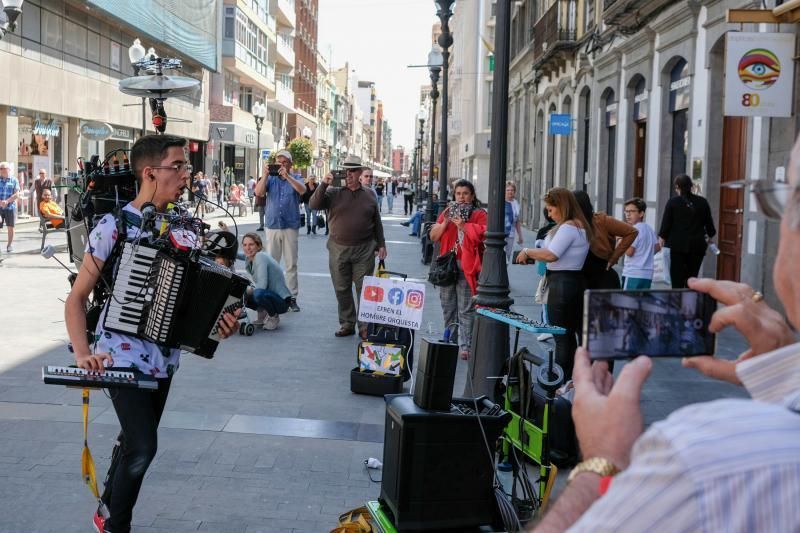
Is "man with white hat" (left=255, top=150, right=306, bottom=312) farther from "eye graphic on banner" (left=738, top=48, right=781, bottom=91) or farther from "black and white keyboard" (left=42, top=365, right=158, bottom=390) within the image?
"black and white keyboard" (left=42, top=365, right=158, bottom=390)

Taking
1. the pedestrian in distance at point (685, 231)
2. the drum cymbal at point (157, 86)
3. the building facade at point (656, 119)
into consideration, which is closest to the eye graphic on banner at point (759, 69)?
the building facade at point (656, 119)

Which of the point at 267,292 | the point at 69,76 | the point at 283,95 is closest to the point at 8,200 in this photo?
the point at 267,292

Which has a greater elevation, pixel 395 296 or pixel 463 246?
pixel 463 246

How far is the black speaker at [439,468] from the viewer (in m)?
4.26

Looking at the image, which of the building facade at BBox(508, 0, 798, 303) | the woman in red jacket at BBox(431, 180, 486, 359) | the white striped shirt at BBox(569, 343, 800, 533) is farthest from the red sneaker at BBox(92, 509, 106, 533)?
the building facade at BBox(508, 0, 798, 303)

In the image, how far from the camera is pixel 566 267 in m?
7.21

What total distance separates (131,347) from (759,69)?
30.5 feet

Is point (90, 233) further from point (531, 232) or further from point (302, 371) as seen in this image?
point (531, 232)

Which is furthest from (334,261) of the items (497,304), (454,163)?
(454,163)

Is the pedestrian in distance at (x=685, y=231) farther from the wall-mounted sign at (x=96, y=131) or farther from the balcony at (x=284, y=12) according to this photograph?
the balcony at (x=284, y=12)

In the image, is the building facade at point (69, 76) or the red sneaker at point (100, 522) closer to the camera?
the red sneaker at point (100, 522)

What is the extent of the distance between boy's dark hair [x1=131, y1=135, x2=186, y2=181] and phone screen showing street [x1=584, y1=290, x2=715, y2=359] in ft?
9.49

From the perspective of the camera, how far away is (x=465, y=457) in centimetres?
438

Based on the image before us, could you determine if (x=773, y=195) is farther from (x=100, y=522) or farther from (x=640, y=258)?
(x=640, y=258)
